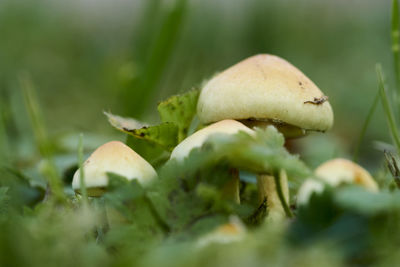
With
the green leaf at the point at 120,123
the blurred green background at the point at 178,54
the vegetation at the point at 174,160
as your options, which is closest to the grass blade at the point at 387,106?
the vegetation at the point at 174,160

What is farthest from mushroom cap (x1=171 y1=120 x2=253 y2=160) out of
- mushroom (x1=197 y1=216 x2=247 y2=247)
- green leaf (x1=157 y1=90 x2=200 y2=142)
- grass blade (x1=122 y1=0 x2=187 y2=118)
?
grass blade (x1=122 y1=0 x2=187 y2=118)

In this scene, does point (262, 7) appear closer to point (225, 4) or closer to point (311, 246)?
point (225, 4)

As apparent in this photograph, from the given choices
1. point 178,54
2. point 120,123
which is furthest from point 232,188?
point 178,54

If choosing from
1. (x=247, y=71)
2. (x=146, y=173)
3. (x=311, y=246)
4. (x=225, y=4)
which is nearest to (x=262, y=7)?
(x=225, y=4)

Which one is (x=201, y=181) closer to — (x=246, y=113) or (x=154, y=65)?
(x=246, y=113)

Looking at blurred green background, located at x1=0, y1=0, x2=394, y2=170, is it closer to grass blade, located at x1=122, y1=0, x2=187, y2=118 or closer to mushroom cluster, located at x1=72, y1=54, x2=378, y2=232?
grass blade, located at x1=122, y1=0, x2=187, y2=118

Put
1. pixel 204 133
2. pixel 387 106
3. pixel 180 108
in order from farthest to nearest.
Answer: pixel 180 108, pixel 387 106, pixel 204 133

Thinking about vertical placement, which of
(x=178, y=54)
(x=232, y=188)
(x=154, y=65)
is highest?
(x=232, y=188)
